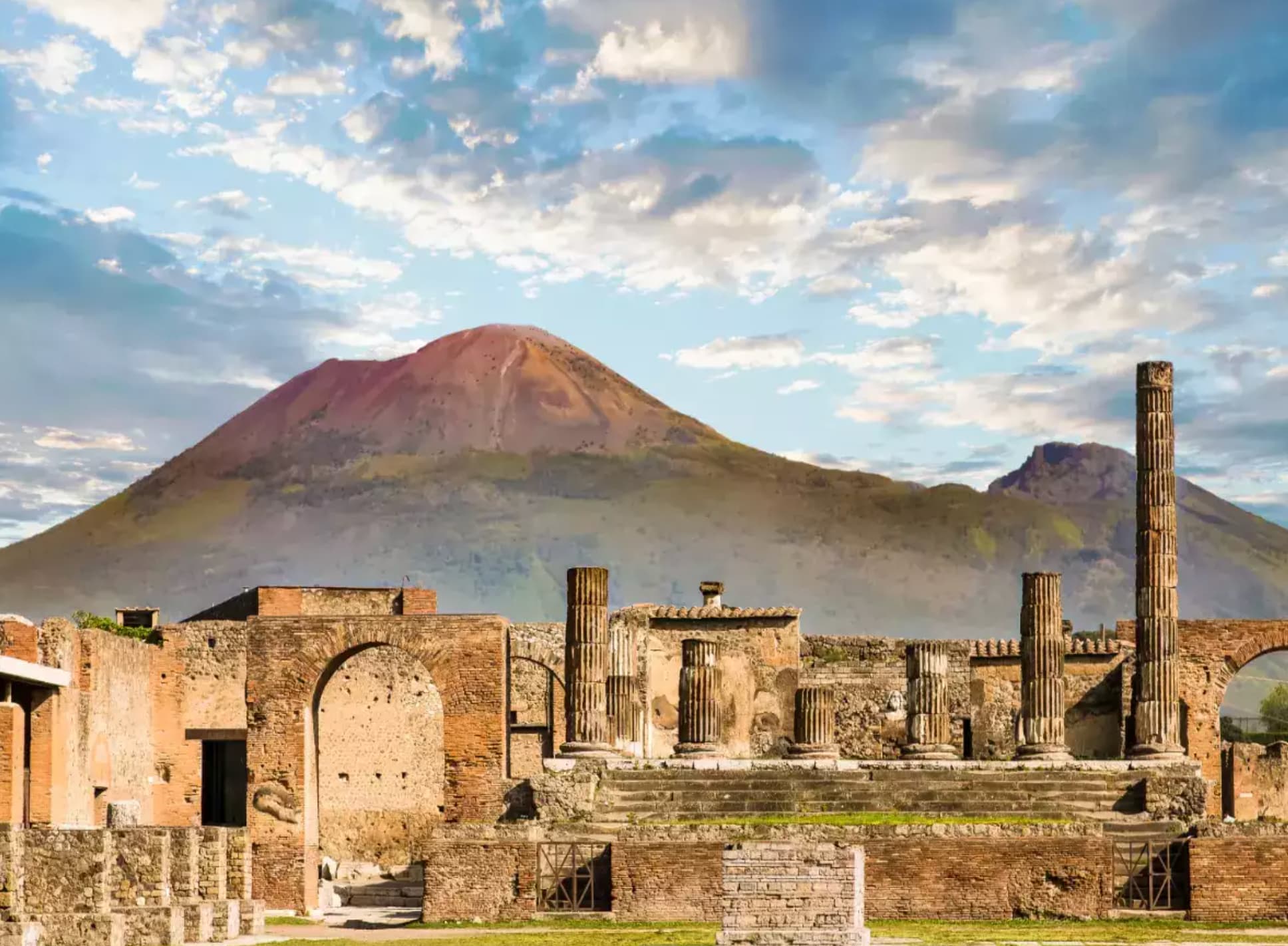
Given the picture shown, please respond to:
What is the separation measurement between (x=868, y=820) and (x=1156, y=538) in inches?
381

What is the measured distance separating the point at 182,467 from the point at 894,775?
175m

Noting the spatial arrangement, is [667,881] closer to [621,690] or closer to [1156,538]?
[621,690]

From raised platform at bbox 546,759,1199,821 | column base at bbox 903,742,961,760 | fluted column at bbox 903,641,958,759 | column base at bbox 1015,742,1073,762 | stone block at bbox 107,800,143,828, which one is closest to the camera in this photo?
stone block at bbox 107,800,143,828

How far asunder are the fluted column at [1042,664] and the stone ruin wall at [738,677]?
22.6 ft

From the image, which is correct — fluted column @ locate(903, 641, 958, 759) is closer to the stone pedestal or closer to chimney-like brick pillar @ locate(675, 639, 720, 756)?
chimney-like brick pillar @ locate(675, 639, 720, 756)

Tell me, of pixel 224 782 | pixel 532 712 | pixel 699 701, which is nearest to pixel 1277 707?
pixel 532 712

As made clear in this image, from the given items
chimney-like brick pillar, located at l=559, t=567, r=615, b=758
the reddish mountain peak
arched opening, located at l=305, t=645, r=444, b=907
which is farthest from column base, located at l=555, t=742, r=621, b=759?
the reddish mountain peak

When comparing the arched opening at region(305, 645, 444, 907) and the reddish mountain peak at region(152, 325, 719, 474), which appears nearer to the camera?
the arched opening at region(305, 645, 444, 907)

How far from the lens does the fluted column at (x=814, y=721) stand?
3506 cm

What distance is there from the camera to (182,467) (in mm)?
198875

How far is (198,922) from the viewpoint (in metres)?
23.5

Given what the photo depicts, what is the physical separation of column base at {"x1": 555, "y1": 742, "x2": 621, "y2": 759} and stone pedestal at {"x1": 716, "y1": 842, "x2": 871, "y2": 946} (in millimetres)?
11637

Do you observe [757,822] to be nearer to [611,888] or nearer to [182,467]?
[611,888]

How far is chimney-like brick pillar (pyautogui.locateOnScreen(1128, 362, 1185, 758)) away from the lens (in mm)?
34719
